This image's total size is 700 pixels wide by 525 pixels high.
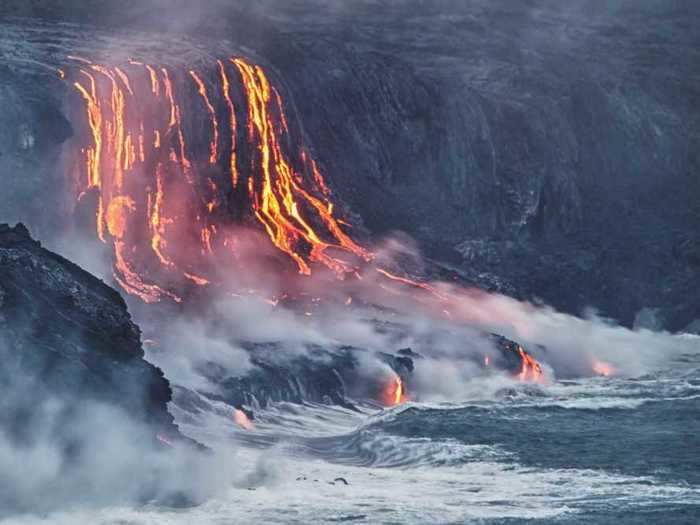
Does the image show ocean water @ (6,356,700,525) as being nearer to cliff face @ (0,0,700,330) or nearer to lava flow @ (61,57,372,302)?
lava flow @ (61,57,372,302)

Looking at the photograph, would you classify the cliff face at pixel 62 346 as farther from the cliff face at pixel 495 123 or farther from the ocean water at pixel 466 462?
the cliff face at pixel 495 123

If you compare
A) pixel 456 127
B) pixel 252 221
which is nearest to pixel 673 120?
pixel 456 127

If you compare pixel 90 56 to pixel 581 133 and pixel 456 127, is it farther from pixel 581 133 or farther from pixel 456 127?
pixel 581 133

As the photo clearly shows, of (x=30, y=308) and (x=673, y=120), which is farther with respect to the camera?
(x=673, y=120)

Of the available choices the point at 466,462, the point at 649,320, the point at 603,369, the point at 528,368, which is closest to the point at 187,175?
the point at 528,368

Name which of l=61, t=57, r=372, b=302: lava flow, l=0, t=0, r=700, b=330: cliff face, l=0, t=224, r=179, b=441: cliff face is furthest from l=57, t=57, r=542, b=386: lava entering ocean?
l=0, t=224, r=179, b=441: cliff face

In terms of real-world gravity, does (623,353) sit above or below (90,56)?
below

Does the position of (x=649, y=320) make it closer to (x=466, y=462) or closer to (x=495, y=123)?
(x=495, y=123)
